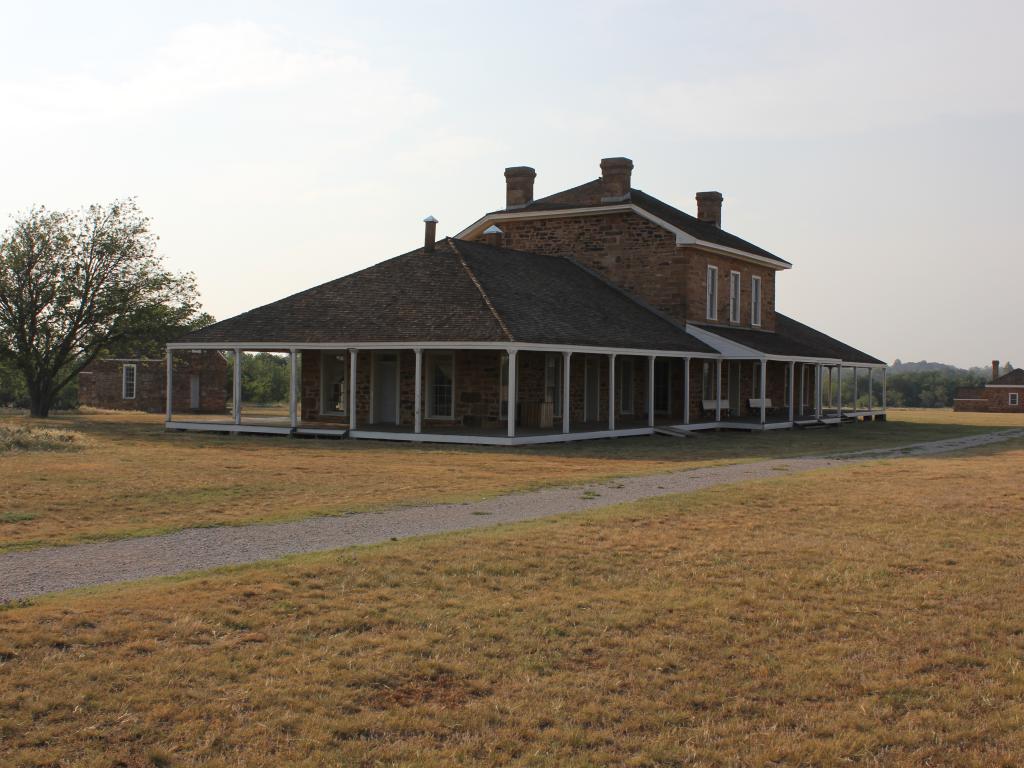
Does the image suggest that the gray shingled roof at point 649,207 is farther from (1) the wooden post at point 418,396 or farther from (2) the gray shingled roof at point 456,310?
(1) the wooden post at point 418,396

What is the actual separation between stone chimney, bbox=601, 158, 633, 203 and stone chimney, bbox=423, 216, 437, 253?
20.6 ft

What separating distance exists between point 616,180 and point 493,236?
421 centimetres

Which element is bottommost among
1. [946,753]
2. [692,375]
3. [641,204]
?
[946,753]

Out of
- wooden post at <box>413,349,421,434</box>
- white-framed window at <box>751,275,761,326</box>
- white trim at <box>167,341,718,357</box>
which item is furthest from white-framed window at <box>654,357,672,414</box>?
wooden post at <box>413,349,421,434</box>

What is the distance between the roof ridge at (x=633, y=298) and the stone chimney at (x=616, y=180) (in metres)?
2.12

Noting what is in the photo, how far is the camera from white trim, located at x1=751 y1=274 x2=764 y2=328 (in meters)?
35.5

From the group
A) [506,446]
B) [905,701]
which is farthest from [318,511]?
[506,446]

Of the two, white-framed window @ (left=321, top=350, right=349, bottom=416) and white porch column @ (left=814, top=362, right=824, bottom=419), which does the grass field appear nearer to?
white-framed window @ (left=321, top=350, right=349, bottom=416)

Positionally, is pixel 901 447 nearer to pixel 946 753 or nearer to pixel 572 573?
pixel 572 573

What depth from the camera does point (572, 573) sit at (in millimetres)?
8547

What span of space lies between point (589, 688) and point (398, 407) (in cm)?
2112

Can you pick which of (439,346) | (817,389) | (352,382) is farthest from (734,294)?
(352,382)

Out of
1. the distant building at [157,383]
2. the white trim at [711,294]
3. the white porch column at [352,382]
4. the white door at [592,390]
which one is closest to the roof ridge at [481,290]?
the white porch column at [352,382]

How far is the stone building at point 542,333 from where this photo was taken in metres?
24.1
